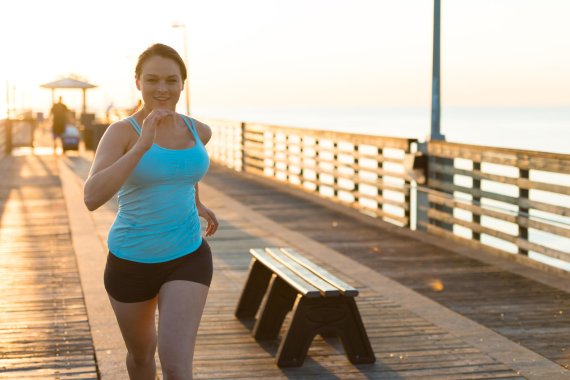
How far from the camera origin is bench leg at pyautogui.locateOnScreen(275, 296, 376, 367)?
6348 mm

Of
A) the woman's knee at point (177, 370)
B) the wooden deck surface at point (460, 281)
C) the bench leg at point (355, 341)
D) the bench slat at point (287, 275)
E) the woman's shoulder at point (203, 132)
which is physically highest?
the woman's shoulder at point (203, 132)

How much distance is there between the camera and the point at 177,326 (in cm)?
408

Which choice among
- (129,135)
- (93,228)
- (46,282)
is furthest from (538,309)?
(93,228)

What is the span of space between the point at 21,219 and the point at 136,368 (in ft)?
34.4

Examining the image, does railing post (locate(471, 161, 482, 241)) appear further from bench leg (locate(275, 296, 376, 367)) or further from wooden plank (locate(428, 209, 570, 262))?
bench leg (locate(275, 296, 376, 367))

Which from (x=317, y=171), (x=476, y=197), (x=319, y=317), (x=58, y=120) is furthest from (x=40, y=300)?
(x=58, y=120)

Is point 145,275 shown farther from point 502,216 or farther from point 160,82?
point 502,216

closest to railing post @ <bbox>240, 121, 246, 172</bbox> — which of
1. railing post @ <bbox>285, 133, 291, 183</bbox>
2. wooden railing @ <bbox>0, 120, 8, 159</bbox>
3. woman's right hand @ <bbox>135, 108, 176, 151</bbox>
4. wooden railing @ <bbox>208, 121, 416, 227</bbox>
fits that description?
wooden railing @ <bbox>208, 121, 416, 227</bbox>

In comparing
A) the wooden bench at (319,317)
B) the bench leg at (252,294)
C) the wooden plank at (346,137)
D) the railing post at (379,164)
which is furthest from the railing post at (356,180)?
the wooden bench at (319,317)

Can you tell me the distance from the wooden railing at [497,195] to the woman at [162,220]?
6408 mm

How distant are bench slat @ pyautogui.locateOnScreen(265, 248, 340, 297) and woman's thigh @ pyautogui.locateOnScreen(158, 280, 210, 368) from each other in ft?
7.10

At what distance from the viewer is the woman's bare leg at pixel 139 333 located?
4.23 meters

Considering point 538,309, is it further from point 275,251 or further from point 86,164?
point 86,164

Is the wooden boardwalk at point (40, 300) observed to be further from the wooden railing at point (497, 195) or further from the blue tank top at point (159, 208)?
the wooden railing at point (497, 195)
